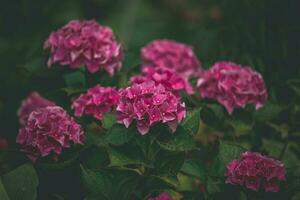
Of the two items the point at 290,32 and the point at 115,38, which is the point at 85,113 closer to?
the point at 115,38

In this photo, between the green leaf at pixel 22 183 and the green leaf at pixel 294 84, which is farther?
the green leaf at pixel 294 84

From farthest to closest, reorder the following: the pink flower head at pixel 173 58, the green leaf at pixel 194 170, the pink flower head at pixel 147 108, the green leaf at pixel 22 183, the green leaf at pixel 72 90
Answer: the pink flower head at pixel 173 58 → the green leaf at pixel 72 90 → the green leaf at pixel 194 170 → the green leaf at pixel 22 183 → the pink flower head at pixel 147 108

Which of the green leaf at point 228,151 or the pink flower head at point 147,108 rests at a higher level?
the pink flower head at point 147,108

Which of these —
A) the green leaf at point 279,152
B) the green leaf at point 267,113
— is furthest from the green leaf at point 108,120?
the green leaf at point 279,152

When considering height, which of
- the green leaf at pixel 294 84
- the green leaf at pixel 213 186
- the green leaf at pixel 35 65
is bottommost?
the green leaf at pixel 213 186

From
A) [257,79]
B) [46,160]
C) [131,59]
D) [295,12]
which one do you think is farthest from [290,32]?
[46,160]

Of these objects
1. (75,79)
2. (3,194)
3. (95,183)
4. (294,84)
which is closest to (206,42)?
(294,84)

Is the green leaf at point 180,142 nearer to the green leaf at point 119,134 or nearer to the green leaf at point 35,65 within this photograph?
the green leaf at point 119,134

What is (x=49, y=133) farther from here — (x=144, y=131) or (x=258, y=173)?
(x=258, y=173)
